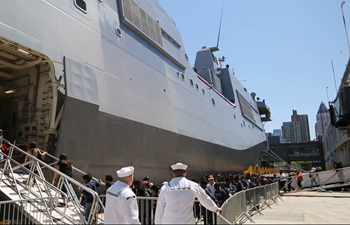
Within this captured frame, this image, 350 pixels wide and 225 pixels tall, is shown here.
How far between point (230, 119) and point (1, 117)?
15.8 meters

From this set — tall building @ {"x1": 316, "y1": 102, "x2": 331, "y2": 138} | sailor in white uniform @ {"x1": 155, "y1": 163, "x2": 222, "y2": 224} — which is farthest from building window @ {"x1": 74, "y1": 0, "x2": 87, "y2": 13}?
tall building @ {"x1": 316, "y1": 102, "x2": 331, "y2": 138}

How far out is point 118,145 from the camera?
9266 mm

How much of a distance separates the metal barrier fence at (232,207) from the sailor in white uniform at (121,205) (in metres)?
1.43

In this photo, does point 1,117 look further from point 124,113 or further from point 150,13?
point 150,13

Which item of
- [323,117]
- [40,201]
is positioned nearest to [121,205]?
[40,201]

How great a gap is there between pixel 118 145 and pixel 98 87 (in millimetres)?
1880

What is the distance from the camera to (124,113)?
9.58 m

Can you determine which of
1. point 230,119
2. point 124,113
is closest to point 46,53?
point 124,113

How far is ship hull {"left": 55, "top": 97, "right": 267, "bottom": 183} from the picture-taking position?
765 cm

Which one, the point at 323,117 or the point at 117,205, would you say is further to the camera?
the point at 323,117

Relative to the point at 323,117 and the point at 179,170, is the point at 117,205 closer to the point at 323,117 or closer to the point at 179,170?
the point at 179,170

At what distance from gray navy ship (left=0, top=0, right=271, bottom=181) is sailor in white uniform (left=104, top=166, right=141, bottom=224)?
3.96 m

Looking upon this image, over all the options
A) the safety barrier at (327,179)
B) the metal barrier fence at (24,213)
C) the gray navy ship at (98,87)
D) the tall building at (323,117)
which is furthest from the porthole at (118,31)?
the tall building at (323,117)

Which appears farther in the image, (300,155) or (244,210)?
(300,155)
